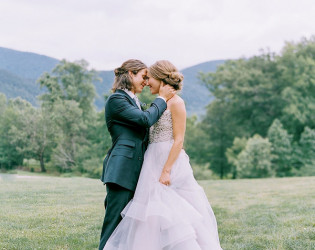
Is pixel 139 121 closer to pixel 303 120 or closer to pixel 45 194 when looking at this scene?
pixel 45 194

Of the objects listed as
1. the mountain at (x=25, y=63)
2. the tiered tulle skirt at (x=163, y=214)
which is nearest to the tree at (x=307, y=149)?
the mountain at (x=25, y=63)

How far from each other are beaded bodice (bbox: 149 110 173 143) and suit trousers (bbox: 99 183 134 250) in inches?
24.0

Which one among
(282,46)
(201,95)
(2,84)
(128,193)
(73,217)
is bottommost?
(73,217)

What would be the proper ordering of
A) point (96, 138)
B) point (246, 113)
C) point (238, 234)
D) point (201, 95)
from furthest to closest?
point (201, 95), point (246, 113), point (96, 138), point (238, 234)

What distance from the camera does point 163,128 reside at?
429cm

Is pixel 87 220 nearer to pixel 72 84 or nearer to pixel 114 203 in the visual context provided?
pixel 114 203

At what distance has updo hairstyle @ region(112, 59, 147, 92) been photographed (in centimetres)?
425

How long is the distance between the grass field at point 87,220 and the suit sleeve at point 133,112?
9.09 ft

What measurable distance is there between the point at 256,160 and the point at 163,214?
26.7 metres

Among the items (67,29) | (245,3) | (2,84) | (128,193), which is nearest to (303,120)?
(245,3)

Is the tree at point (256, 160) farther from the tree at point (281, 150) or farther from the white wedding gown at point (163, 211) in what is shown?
the white wedding gown at point (163, 211)

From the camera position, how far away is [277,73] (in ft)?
122

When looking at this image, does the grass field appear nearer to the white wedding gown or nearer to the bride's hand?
the white wedding gown

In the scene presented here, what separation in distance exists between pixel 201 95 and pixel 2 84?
19.1 meters
